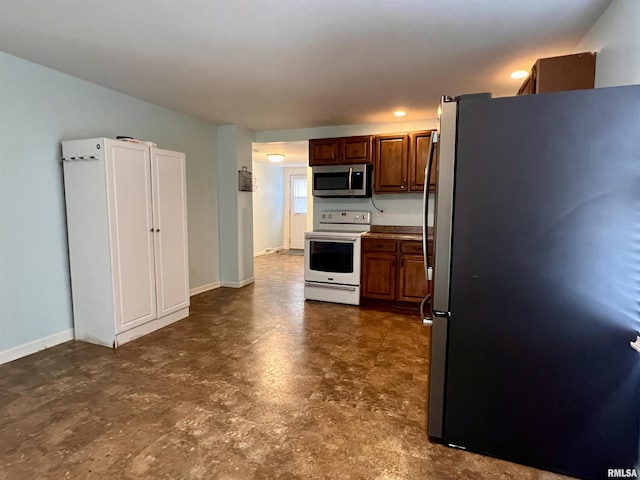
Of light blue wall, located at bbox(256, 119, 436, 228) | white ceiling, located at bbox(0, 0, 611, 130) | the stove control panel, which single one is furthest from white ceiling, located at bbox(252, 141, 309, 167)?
white ceiling, located at bbox(0, 0, 611, 130)

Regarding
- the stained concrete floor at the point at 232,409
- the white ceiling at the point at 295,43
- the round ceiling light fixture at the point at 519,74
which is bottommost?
the stained concrete floor at the point at 232,409

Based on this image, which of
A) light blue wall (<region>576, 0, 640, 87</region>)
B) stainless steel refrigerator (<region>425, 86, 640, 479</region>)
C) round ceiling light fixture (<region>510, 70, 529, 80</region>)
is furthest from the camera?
round ceiling light fixture (<region>510, 70, 529, 80</region>)

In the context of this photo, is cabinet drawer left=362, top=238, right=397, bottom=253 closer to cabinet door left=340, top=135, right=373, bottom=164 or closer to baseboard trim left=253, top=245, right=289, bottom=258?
cabinet door left=340, top=135, right=373, bottom=164

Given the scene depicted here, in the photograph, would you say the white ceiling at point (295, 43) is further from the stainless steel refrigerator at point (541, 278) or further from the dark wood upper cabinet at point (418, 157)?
the stainless steel refrigerator at point (541, 278)

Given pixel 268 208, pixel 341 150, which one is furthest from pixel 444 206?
pixel 268 208

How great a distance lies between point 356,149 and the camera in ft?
15.3

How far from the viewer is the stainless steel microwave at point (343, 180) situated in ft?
15.2

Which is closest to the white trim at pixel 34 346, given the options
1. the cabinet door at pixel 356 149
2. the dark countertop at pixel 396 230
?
the dark countertop at pixel 396 230

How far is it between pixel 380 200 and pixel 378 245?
3.07 ft

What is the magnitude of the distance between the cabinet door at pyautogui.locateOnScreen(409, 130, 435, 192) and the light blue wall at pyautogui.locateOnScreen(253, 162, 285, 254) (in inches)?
186

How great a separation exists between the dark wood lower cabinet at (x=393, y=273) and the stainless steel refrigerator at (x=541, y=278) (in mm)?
2297

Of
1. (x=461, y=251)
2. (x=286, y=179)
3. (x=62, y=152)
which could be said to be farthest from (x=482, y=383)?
(x=286, y=179)

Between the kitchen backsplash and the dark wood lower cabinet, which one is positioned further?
the kitchen backsplash

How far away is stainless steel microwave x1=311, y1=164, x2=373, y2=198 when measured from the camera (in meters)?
4.64
